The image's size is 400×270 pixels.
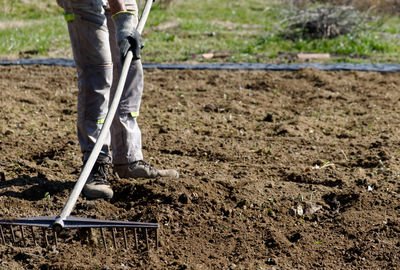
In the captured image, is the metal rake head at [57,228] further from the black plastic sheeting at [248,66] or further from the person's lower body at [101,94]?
the black plastic sheeting at [248,66]

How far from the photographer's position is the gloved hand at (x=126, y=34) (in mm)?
2748

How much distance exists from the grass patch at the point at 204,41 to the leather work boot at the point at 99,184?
12.9ft

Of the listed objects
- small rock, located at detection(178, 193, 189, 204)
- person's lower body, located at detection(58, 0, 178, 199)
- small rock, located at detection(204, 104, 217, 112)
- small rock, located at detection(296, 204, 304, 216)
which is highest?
person's lower body, located at detection(58, 0, 178, 199)

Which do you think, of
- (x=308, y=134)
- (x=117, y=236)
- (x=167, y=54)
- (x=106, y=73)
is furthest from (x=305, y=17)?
(x=117, y=236)

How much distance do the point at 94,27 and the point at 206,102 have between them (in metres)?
2.34

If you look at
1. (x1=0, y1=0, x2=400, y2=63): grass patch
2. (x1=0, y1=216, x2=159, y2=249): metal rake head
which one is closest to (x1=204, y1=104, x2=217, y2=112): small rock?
(x1=0, y1=0, x2=400, y2=63): grass patch

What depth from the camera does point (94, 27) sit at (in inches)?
111

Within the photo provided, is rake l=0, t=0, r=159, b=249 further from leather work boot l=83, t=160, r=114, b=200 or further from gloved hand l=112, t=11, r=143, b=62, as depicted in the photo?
leather work boot l=83, t=160, r=114, b=200

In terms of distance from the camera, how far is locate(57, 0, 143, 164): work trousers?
2.81m

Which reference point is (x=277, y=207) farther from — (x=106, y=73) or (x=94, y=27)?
(x=94, y=27)

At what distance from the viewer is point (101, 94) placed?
2932mm

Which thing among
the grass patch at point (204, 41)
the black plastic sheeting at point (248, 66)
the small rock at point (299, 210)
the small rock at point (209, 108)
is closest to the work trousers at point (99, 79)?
the small rock at point (299, 210)

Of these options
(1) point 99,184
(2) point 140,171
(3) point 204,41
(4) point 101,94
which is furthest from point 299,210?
(3) point 204,41

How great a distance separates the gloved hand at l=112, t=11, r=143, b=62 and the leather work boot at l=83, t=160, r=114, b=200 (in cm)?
70
